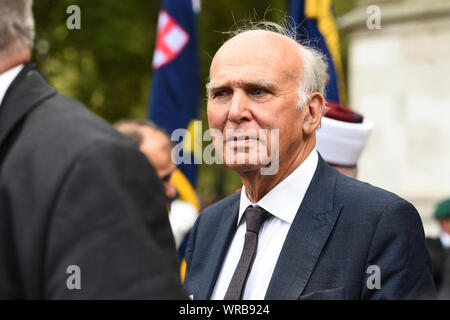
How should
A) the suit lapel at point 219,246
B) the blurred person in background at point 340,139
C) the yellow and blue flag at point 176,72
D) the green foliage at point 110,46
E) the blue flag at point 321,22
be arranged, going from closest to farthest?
the suit lapel at point 219,246 < the blurred person in background at point 340,139 < the blue flag at point 321,22 < the yellow and blue flag at point 176,72 < the green foliage at point 110,46

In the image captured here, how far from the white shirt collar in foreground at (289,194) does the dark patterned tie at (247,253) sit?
4 cm

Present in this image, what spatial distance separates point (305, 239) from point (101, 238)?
1.25 m

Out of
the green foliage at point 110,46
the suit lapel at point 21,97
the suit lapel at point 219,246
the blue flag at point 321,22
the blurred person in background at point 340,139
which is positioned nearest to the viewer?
the suit lapel at point 21,97

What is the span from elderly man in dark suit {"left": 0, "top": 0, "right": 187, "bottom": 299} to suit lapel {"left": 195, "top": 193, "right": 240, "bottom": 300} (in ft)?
3.79

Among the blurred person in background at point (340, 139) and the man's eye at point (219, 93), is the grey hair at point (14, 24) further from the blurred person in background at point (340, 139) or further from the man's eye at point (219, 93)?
the blurred person in background at point (340, 139)

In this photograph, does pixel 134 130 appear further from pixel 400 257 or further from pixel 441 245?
pixel 441 245

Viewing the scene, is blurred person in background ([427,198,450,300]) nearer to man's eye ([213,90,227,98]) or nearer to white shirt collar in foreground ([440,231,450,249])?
white shirt collar in foreground ([440,231,450,249])

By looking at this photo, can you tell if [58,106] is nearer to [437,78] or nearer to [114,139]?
[114,139]

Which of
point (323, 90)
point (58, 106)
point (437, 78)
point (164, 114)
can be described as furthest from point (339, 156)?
point (437, 78)

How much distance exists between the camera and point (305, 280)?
2.60 metres

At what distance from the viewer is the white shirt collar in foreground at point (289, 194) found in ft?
9.43

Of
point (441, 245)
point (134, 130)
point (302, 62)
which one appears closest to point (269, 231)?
point (302, 62)

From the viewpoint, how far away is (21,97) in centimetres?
183

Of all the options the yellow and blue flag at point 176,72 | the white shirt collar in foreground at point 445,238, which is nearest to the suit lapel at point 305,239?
the white shirt collar in foreground at point 445,238
